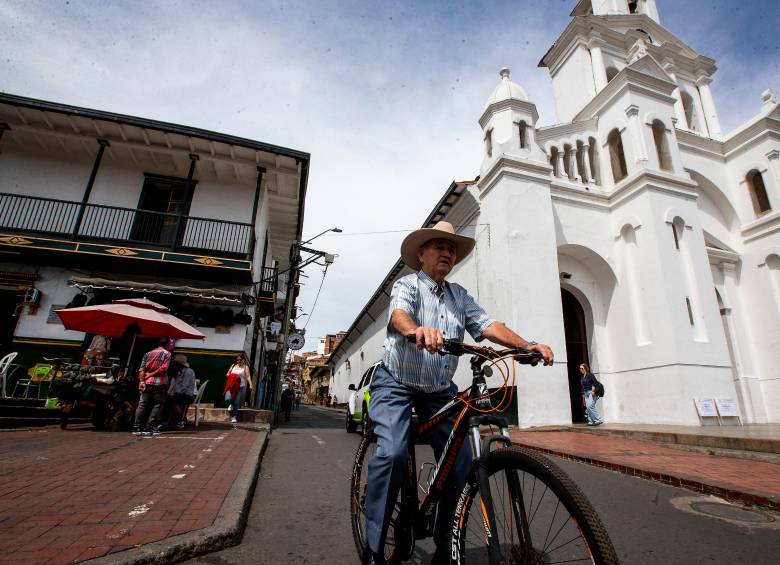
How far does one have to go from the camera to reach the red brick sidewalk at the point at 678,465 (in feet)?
12.7

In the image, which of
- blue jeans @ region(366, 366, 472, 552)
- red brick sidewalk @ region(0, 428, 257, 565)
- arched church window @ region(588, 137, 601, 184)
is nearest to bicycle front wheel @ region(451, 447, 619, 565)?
blue jeans @ region(366, 366, 472, 552)

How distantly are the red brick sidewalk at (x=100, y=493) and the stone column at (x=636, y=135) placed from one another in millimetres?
13680

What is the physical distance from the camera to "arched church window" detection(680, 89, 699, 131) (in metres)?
17.5

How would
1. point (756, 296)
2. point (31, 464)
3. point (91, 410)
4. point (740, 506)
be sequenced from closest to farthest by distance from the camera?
1. point (740, 506)
2. point (31, 464)
3. point (91, 410)
4. point (756, 296)

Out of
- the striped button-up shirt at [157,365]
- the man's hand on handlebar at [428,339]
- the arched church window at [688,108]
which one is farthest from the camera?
the arched church window at [688,108]

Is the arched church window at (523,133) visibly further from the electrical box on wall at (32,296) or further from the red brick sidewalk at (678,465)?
the electrical box on wall at (32,296)

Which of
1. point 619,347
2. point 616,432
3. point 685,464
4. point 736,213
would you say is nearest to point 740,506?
point 685,464

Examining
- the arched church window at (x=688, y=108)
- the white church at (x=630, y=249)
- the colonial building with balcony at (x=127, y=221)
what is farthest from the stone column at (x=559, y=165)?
the arched church window at (x=688, y=108)

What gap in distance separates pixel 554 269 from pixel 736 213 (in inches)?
371

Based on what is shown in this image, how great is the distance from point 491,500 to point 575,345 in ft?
40.5

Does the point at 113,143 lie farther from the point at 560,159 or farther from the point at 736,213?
the point at 736,213

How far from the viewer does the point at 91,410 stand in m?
7.41

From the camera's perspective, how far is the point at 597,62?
54.0 feet

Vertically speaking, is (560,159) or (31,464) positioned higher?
(560,159)
